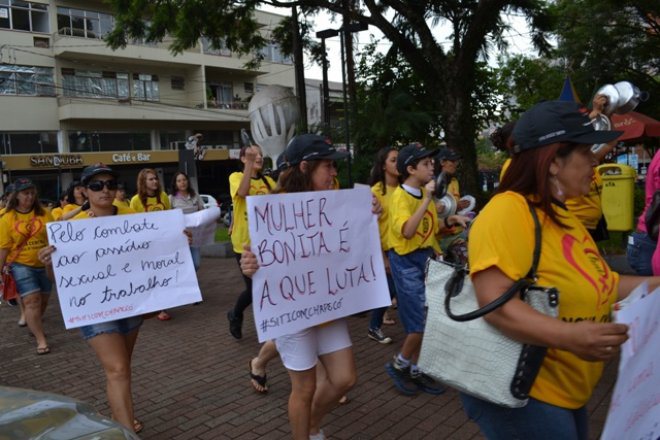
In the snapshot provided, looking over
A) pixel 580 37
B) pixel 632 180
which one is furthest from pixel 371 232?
pixel 580 37

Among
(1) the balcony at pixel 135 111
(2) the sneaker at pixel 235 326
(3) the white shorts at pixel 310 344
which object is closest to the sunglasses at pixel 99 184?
(3) the white shorts at pixel 310 344

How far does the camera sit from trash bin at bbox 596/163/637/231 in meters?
5.39

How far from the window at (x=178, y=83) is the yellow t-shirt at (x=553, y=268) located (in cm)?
3713

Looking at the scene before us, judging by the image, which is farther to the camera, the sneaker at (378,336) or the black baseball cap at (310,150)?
the sneaker at (378,336)

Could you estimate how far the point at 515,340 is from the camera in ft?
5.80

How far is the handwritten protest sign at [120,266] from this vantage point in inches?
133

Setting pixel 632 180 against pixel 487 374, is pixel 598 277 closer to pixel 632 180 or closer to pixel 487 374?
pixel 487 374

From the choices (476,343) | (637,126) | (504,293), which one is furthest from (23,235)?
(637,126)

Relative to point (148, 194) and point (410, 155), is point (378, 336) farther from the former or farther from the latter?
point (148, 194)

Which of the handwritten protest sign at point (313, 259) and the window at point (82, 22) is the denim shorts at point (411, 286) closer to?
the handwritten protest sign at point (313, 259)

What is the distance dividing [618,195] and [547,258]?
166 inches

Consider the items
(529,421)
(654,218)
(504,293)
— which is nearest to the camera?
(504,293)

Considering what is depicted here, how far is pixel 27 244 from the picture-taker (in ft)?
19.1

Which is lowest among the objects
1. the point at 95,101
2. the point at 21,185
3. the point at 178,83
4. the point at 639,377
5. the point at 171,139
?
the point at 639,377
